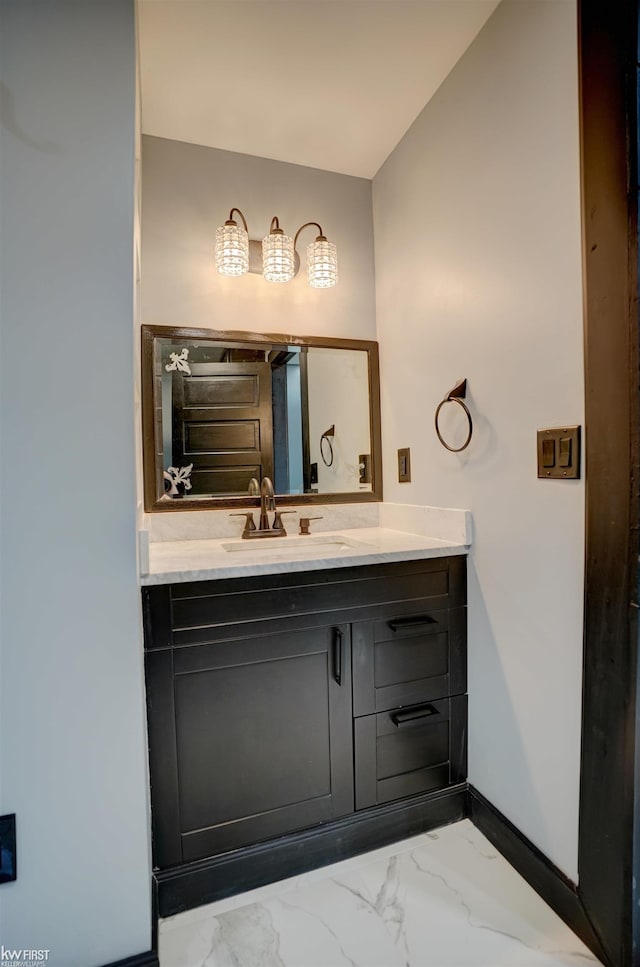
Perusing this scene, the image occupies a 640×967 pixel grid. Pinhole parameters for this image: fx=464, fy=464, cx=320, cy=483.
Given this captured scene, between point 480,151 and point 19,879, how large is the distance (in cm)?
219

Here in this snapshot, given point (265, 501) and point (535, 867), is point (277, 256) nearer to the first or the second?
point (265, 501)

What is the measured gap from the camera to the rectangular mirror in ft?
5.89

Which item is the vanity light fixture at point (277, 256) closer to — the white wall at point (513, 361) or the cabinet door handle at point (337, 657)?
the white wall at point (513, 361)

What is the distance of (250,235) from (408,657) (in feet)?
5.64

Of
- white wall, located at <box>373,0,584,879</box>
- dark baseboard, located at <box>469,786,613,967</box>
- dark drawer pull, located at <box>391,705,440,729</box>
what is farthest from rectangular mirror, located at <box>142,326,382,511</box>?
dark baseboard, located at <box>469,786,613,967</box>

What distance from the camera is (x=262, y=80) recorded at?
4.99 feet

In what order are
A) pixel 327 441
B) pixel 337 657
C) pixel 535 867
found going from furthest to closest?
pixel 327 441 → pixel 337 657 → pixel 535 867

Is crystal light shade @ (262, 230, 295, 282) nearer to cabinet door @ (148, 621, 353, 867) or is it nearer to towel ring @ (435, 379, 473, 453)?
towel ring @ (435, 379, 473, 453)

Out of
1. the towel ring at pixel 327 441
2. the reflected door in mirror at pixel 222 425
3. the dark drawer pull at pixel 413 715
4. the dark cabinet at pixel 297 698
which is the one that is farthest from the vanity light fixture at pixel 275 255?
the dark drawer pull at pixel 413 715

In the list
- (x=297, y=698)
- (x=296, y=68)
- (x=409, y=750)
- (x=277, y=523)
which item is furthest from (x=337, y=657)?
(x=296, y=68)

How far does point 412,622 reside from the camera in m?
1.47

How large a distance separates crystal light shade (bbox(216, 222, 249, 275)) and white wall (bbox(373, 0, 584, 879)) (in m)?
0.66

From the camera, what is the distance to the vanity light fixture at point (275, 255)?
1756 mm

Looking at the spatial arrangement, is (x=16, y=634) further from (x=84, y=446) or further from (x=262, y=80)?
(x=262, y=80)
